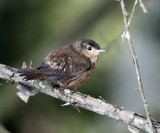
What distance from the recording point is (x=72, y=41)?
5359mm

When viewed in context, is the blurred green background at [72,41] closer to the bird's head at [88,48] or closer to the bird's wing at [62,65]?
the bird's head at [88,48]

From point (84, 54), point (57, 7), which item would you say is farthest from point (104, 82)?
point (57, 7)

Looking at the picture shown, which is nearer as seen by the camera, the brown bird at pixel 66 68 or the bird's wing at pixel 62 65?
the brown bird at pixel 66 68

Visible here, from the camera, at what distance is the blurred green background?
5074 millimetres

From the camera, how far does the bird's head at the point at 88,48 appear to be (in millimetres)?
4820

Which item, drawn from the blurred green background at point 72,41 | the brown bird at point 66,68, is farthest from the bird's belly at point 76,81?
the blurred green background at point 72,41

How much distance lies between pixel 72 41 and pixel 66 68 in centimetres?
115

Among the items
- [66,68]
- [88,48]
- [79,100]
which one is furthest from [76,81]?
[88,48]

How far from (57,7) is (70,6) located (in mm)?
247

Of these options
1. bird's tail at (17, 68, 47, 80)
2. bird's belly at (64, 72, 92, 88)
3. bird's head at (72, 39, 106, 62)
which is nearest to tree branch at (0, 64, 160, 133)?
bird's tail at (17, 68, 47, 80)

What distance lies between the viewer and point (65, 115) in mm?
5090

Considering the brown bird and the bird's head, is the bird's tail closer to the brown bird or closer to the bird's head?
the brown bird

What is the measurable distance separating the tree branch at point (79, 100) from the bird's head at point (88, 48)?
0.98 metres

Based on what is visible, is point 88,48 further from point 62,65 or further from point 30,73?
point 30,73
